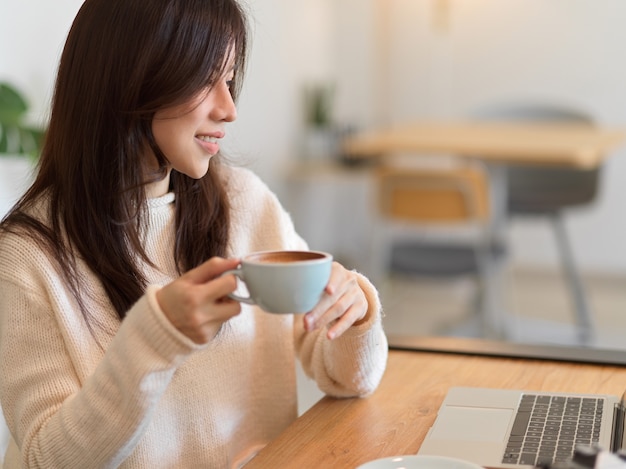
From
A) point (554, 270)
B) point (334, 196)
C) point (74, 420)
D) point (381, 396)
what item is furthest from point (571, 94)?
point (74, 420)

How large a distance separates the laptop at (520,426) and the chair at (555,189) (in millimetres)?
2616

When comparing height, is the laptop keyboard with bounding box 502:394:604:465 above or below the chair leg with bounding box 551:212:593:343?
above

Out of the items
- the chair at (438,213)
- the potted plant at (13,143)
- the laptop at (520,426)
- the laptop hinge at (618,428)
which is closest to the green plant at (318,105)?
the chair at (438,213)

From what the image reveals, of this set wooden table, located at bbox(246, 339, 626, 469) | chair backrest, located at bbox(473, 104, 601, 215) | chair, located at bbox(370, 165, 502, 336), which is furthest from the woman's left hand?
chair backrest, located at bbox(473, 104, 601, 215)

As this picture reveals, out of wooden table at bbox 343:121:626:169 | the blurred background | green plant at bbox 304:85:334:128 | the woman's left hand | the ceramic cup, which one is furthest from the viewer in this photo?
green plant at bbox 304:85:334:128

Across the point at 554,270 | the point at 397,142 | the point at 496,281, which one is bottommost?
the point at 554,270

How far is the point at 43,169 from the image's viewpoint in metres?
1.16

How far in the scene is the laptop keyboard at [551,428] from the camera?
974 mm

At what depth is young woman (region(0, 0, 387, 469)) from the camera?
3.12 feet

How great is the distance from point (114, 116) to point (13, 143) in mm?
1163

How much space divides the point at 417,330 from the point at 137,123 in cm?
288

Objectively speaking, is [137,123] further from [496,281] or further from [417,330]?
[417,330]

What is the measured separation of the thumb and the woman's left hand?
0.32 ft

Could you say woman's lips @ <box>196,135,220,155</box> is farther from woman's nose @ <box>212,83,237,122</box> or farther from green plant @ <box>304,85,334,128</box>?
green plant @ <box>304,85,334,128</box>
